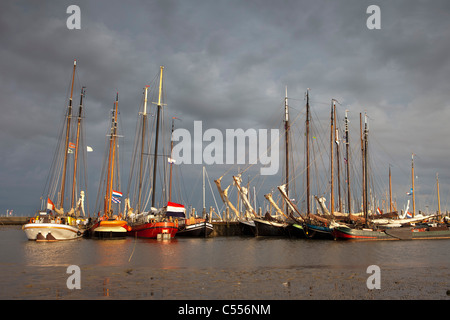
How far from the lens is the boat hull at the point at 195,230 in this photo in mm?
70600

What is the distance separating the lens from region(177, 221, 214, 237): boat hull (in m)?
70.6

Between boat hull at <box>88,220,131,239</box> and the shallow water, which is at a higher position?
boat hull at <box>88,220,131,239</box>

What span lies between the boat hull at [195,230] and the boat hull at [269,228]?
9.70m

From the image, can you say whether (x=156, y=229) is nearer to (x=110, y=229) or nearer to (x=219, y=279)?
(x=110, y=229)

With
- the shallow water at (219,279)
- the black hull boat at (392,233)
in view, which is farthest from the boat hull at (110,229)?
the black hull boat at (392,233)

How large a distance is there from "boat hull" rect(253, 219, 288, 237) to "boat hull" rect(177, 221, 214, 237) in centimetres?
970

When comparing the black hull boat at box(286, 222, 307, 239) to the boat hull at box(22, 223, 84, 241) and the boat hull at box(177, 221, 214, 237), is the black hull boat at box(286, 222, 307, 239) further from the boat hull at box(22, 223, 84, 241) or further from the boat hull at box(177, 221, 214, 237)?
the boat hull at box(22, 223, 84, 241)

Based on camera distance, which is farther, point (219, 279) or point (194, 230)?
point (194, 230)

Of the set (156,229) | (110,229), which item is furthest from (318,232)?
(110,229)

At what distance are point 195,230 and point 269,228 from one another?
46.4 feet

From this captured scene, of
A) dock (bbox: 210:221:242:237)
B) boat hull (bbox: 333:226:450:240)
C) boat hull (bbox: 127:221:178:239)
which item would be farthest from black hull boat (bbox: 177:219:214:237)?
boat hull (bbox: 333:226:450:240)

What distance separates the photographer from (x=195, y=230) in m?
71.1

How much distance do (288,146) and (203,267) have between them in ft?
175
